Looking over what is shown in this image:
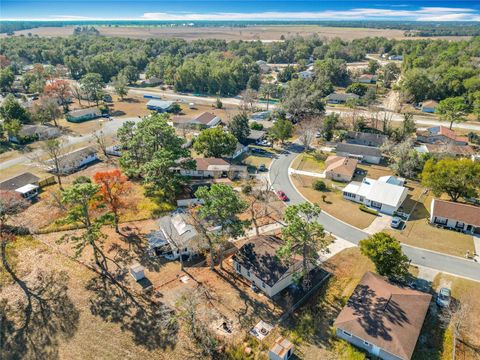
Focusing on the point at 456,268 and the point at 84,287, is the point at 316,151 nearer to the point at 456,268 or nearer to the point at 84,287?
the point at 456,268

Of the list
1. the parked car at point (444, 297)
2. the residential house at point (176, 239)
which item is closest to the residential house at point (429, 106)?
the parked car at point (444, 297)

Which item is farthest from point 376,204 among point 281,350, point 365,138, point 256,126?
point 256,126

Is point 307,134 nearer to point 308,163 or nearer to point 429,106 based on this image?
point 308,163

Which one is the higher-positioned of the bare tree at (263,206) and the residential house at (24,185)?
the residential house at (24,185)

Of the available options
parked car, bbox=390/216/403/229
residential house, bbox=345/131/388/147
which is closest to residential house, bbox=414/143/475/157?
residential house, bbox=345/131/388/147

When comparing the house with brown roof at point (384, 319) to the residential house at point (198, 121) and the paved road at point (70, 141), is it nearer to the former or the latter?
the residential house at point (198, 121)

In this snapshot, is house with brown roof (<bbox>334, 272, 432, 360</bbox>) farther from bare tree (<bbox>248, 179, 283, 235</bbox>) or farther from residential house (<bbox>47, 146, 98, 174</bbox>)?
residential house (<bbox>47, 146, 98, 174</bbox>)

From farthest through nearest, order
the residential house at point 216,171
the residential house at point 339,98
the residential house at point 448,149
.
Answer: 1. the residential house at point 339,98
2. the residential house at point 448,149
3. the residential house at point 216,171
